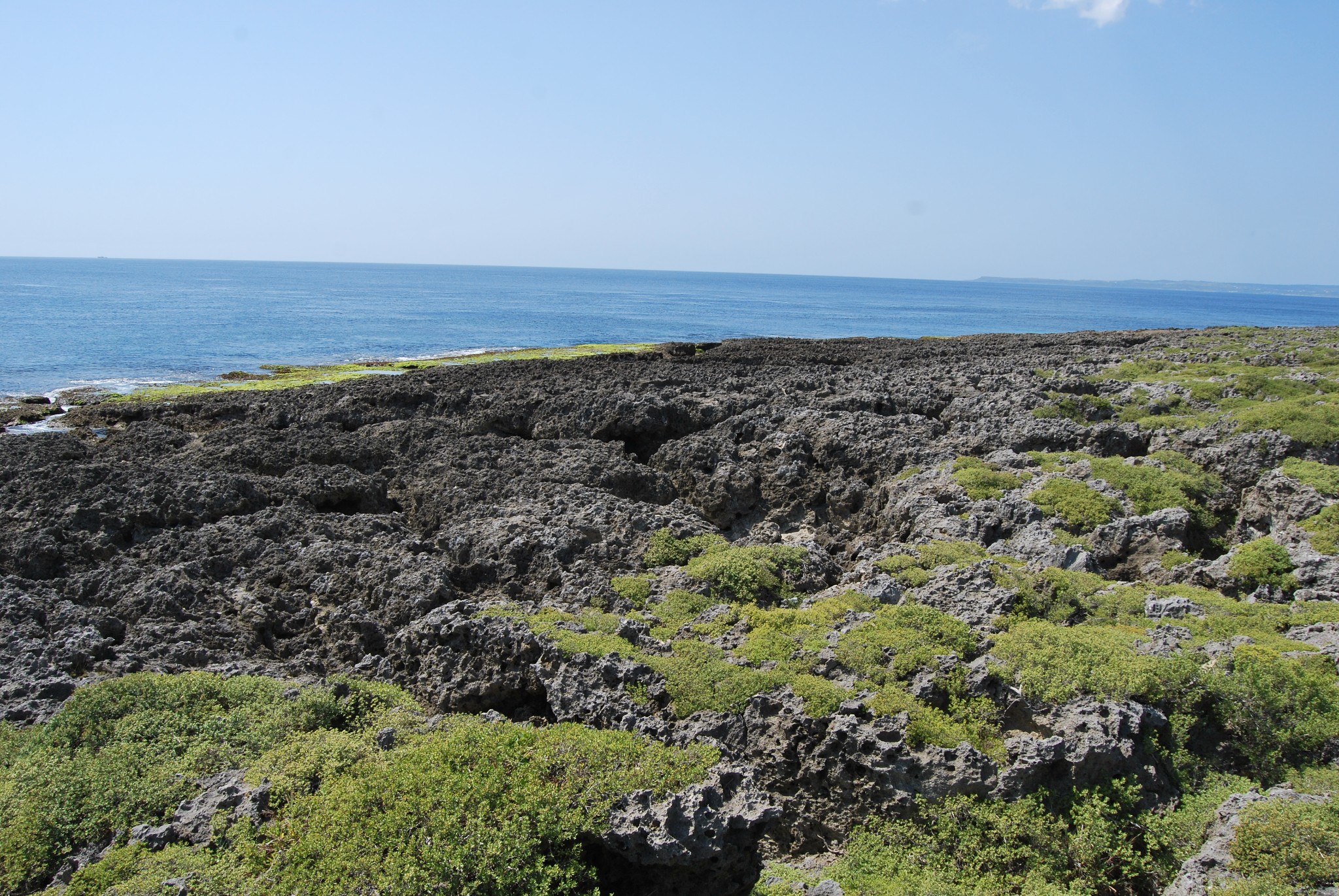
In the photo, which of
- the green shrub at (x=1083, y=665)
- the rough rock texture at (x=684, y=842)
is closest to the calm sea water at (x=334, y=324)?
the rough rock texture at (x=684, y=842)

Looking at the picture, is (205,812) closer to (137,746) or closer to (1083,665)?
(137,746)

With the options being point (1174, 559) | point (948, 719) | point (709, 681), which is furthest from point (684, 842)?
point (1174, 559)

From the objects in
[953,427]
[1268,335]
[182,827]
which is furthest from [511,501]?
[1268,335]

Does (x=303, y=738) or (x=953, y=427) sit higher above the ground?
(x=953, y=427)

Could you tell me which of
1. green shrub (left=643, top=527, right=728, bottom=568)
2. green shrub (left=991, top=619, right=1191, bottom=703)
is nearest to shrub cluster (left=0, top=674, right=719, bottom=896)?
green shrub (left=991, top=619, right=1191, bottom=703)

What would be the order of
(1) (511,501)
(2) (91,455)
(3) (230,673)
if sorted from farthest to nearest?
(2) (91,455), (1) (511,501), (3) (230,673)

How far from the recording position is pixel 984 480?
→ 21516 mm

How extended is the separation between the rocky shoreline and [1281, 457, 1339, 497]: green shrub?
186mm

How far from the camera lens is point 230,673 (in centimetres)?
1552

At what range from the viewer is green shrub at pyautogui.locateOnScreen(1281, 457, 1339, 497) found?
18.6m

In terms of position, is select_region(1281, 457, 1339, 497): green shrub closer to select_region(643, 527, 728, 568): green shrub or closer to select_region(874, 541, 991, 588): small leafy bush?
select_region(874, 541, 991, 588): small leafy bush

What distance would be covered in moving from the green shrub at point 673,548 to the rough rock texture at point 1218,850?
11515mm

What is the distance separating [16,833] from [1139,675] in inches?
671

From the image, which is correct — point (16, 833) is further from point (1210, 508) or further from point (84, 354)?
point (84, 354)
